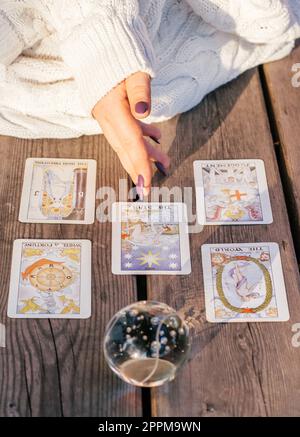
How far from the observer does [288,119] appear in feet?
5.86

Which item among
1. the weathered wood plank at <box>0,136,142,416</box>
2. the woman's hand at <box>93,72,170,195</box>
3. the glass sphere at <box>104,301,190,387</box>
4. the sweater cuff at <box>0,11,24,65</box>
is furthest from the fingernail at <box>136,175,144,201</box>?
the sweater cuff at <box>0,11,24,65</box>

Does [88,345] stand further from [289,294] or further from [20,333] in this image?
[289,294]

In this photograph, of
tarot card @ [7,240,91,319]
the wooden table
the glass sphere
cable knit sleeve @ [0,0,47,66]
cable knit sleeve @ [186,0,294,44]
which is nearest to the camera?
the glass sphere

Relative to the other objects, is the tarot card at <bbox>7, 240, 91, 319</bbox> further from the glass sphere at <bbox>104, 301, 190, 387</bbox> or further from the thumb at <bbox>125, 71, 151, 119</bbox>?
the thumb at <bbox>125, 71, 151, 119</bbox>

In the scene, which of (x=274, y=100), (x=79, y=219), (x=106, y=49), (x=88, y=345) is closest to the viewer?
(x=88, y=345)

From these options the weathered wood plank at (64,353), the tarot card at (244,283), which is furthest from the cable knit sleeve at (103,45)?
the tarot card at (244,283)

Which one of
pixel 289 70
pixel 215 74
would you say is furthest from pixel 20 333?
pixel 289 70

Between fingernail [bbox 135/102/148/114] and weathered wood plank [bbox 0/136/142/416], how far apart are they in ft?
0.98

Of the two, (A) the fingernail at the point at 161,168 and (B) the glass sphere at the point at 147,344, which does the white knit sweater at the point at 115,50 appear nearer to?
(A) the fingernail at the point at 161,168

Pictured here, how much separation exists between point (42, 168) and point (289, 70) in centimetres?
79

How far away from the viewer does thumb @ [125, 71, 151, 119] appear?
1.42 meters

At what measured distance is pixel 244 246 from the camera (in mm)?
1522

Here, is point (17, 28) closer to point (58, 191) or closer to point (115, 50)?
point (115, 50)

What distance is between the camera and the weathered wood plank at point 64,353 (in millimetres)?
1281
